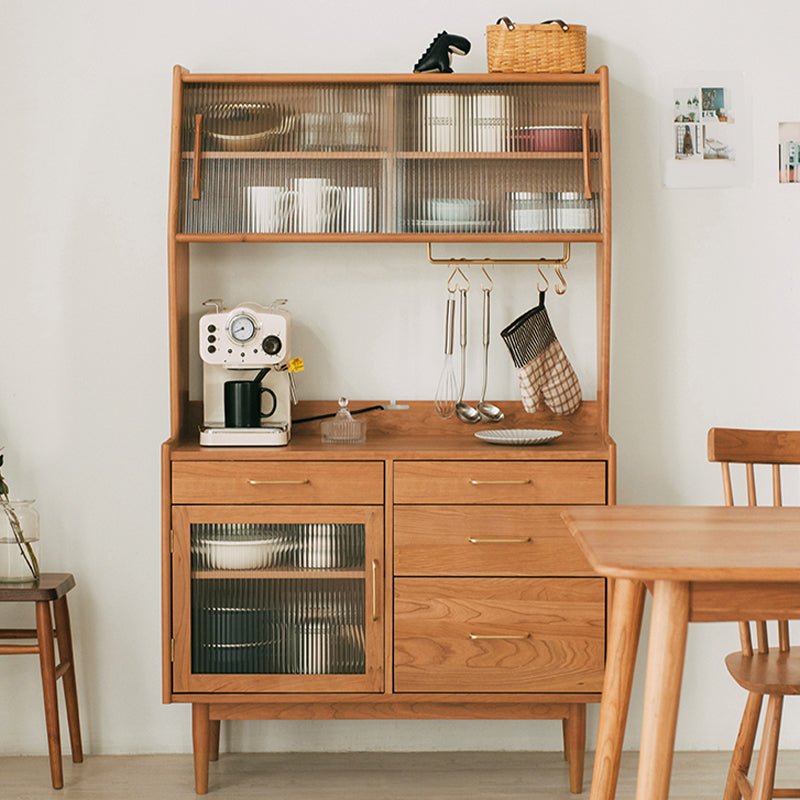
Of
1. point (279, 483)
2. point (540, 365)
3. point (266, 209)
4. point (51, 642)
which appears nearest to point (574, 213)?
point (540, 365)

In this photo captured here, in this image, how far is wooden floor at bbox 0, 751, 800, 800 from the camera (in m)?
2.73

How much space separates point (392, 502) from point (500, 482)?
306 millimetres

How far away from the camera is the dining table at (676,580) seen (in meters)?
1.45

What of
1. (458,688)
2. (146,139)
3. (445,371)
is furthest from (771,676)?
(146,139)

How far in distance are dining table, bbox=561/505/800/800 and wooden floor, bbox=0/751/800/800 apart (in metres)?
1.26

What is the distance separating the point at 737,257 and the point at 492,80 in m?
0.98

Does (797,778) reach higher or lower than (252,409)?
lower

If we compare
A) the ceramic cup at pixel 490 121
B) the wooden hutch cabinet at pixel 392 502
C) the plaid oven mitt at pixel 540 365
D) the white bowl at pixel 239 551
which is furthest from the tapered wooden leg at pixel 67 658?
the ceramic cup at pixel 490 121

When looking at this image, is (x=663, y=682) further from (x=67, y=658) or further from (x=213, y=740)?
(x=67, y=658)

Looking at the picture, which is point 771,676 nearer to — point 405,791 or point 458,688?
point 458,688

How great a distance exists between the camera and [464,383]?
3.05 metres

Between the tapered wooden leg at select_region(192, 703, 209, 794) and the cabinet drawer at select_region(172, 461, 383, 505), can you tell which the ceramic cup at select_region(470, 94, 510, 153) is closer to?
the cabinet drawer at select_region(172, 461, 383, 505)

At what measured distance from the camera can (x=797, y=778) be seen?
9.29ft

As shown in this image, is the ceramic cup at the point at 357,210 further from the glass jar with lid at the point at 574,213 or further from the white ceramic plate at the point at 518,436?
the white ceramic plate at the point at 518,436
